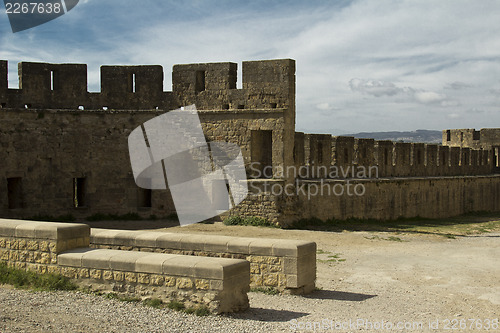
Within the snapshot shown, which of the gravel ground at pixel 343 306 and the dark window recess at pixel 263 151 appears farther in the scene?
the dark window recess at pixel 263 151

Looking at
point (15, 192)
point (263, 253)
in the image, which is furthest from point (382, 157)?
point (263, 253)

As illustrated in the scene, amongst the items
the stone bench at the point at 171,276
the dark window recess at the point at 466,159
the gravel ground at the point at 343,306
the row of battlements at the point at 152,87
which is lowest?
the gravel ground at the point at 343,306

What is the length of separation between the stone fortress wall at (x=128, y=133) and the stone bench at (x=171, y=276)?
9.21m

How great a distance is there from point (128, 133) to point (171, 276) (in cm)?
1151

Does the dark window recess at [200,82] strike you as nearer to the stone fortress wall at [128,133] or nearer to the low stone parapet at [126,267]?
the stone fortress wall at [128,133]

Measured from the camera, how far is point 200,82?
61.9 ft

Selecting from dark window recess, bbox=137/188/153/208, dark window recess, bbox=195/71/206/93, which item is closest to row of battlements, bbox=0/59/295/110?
dark window recess, bbox=195/71/206/93

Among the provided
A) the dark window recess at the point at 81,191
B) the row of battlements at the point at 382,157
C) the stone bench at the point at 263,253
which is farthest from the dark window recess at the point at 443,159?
the stone bench at the point at 263,253

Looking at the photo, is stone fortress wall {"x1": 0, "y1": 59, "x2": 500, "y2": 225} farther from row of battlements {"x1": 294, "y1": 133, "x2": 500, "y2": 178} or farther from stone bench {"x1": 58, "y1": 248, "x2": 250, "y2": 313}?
stone bench {"x1": 58, "y1": 248, "x2": 250, "y2": 313}

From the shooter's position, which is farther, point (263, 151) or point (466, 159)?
point (466, 159)

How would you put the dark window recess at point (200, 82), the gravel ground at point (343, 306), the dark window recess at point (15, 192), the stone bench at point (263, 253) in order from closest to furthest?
the gravel ground at point (343, 306), the stone bench at point (263, 253), the dark window recess at point (15, 192), the dark window recess at point (200, 82)

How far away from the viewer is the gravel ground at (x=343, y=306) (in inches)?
281

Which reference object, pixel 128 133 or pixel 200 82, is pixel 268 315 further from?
pixel 200 82

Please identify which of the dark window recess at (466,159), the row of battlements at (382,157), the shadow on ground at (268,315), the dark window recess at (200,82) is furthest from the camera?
the dark window recess at (466,159)
